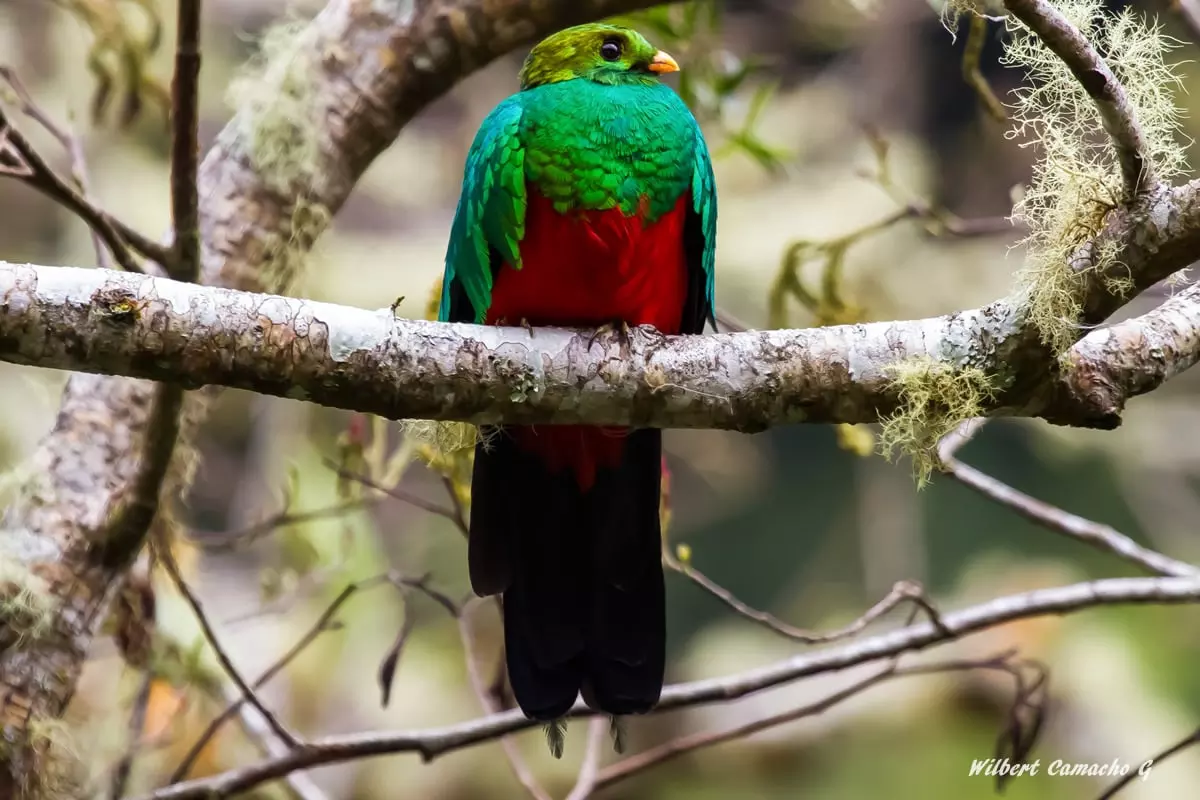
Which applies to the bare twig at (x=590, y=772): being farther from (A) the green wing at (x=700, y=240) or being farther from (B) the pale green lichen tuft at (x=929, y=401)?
(B) the pale green lichen tuft at (x=929, y=401)

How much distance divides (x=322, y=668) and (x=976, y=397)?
3.72 metres

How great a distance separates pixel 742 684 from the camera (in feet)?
7.58

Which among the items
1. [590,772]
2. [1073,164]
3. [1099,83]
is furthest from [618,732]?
[1099,83]

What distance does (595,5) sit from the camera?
2654mm

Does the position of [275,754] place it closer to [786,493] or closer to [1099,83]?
[1099,83]

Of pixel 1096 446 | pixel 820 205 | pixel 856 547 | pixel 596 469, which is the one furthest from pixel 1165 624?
pixel 596 469

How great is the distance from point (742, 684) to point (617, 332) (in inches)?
27.4

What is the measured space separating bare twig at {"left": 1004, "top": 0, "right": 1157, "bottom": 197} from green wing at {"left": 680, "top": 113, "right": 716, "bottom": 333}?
0.95 metres

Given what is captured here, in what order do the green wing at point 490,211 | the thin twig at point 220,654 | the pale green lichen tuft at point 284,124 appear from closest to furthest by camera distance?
the thin twig at point 220,654
the green wing at point 490,211
the pale green lichen tuft at point 284,124

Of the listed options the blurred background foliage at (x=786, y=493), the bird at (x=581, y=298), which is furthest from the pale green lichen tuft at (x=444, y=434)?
the blurred background foliage at (x=786, y=493)

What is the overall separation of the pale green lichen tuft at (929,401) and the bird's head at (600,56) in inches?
41.2

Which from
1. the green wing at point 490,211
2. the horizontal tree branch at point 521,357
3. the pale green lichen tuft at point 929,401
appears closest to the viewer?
the horizontal tree branch at point 521,357

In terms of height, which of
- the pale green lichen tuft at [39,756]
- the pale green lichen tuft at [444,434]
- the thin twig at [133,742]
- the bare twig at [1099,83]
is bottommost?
the thin twig at [133,742]

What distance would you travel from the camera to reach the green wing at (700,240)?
2.51 m
